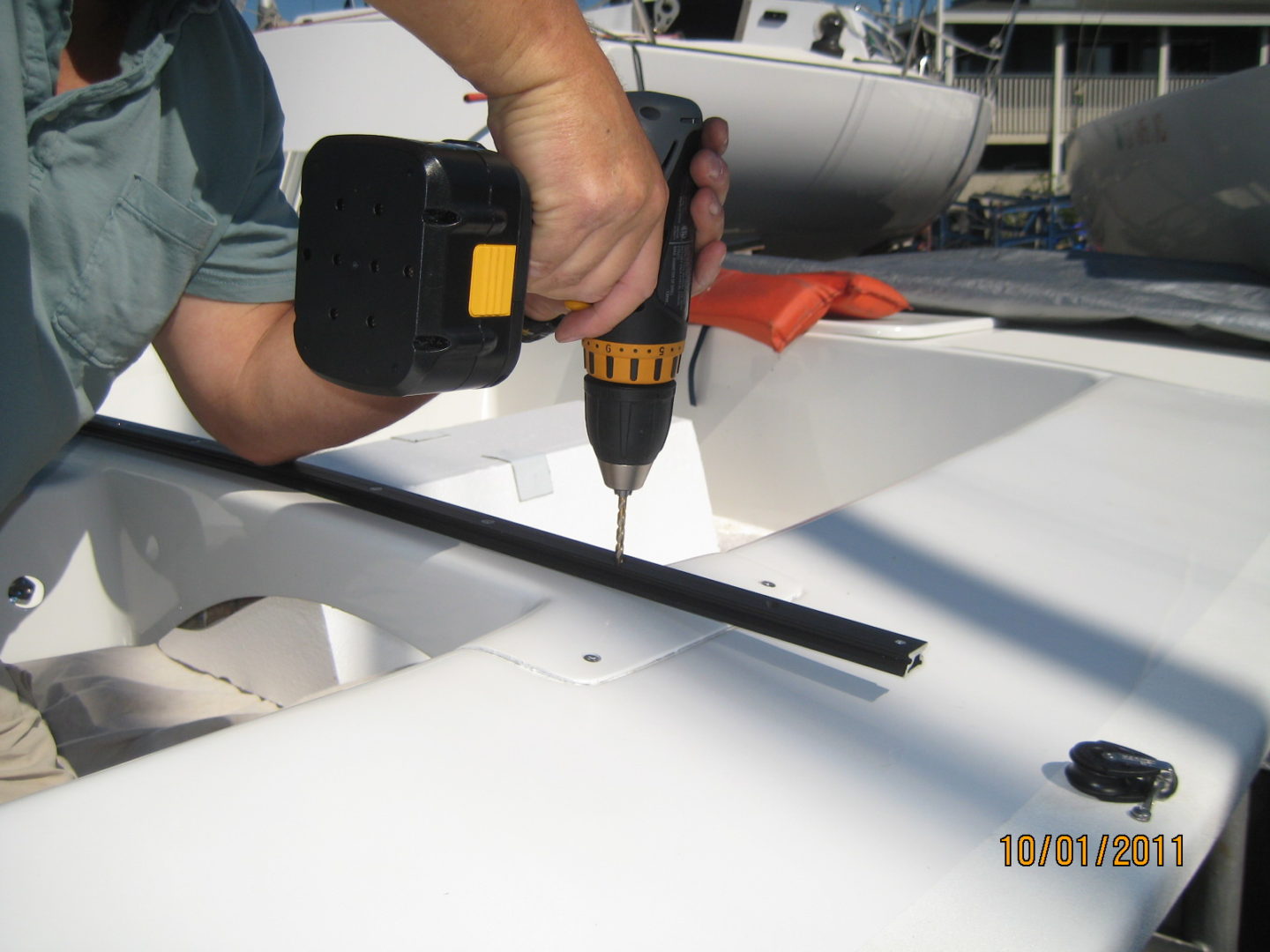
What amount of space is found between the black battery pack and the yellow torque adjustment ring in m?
0.14

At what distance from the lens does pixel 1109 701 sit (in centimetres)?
53

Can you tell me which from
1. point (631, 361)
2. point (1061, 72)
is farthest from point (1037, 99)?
point (631, 361)

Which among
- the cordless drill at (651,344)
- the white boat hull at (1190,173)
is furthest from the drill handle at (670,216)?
the white boat hull at (1190,173)

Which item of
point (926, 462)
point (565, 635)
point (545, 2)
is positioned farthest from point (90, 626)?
point (926, 462)

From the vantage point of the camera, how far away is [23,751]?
733mm

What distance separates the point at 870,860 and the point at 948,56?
4.51m

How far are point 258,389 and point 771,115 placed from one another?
264 cm

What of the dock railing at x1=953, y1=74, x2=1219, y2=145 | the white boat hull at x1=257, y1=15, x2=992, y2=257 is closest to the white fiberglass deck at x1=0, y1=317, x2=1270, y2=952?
the white boat hull at x1=257, y1=15, x2=992, y2=257

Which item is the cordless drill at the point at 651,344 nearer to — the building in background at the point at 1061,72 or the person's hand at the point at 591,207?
the person's hand at the point at 591,207

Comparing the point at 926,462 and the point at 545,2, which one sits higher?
the point at 545,2

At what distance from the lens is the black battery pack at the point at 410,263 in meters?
0.48

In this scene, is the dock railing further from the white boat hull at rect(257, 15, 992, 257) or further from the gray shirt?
the gray shirt

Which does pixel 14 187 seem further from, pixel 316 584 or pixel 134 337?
pixel 316 584

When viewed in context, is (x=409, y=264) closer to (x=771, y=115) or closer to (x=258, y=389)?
(x=258, y=389)
